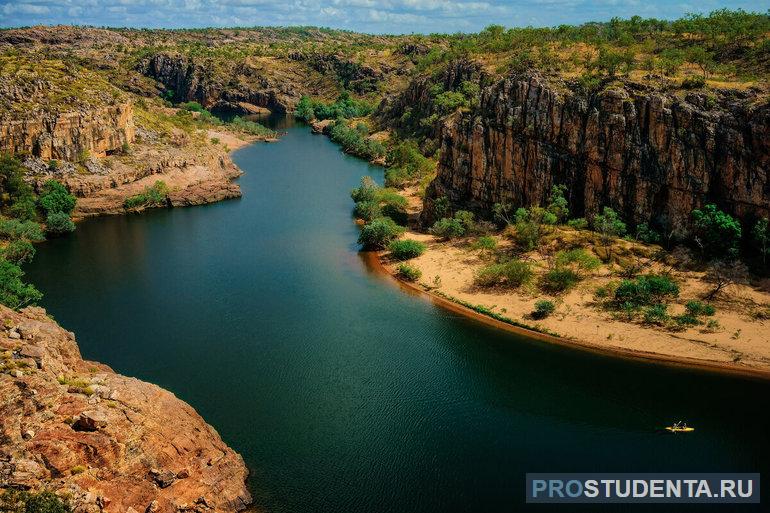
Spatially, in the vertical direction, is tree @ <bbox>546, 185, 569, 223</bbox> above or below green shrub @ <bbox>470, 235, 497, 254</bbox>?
above

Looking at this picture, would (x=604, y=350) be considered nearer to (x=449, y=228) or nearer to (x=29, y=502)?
(x=449, y=228)

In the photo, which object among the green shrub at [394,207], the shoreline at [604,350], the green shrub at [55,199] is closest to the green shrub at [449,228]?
the green shrub at [394,207]

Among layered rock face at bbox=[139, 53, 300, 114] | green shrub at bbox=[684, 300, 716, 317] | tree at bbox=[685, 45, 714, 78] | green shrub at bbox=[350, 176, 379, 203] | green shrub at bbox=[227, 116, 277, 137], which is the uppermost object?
tree at bbox=[685, 45, 714, 78]

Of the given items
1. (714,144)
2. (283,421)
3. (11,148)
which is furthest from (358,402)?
(11,148)

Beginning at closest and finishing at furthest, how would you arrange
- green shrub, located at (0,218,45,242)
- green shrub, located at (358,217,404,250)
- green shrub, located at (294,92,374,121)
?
green shrub, located at (0,218,45,242) < green shrub, located at (358,217,404,250) < green shrub, located at (294,92,374,121)

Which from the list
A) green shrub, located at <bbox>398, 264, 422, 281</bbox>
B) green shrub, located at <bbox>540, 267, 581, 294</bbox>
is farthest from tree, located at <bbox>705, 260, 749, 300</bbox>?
green shrub, located at <bbox>398, 264, 422, 281</bbox>

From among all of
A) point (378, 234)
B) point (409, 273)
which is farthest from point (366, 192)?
point (409, 273)

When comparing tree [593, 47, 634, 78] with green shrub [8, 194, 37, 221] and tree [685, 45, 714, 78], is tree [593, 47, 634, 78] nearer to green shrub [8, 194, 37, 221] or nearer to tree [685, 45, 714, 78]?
tree [685, 45, 714, 78]
